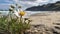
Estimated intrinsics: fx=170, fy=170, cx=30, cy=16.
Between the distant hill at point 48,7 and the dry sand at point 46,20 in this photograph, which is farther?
the distant hill at point 48,7

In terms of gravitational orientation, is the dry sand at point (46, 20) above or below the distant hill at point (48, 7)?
below

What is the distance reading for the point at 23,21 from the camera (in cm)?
197

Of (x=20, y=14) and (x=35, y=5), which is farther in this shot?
(x=35, y=5)

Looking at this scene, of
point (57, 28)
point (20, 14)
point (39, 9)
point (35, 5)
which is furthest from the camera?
point (39, 9)

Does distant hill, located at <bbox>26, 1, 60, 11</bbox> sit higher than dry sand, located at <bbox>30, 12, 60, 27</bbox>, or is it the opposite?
distant hill, located at <bbox>26, 1, 60, 11</bbox>

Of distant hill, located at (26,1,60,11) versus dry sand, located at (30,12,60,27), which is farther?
distant hill, located at (26,1,60,11)

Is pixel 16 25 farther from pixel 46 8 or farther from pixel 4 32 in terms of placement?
pixel 46 8

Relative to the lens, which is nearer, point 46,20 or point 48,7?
point 46,20

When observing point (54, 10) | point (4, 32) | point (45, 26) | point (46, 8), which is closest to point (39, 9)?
point (46, 8)

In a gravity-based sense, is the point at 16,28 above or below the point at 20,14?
below

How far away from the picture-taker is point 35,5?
278cm

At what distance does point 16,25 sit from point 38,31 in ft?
0.83

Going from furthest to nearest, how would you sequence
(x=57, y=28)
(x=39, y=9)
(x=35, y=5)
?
(x=39, y=9) < (x=35, y=5) < (x=57, y=28)

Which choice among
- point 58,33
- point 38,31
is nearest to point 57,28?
point 58,33
